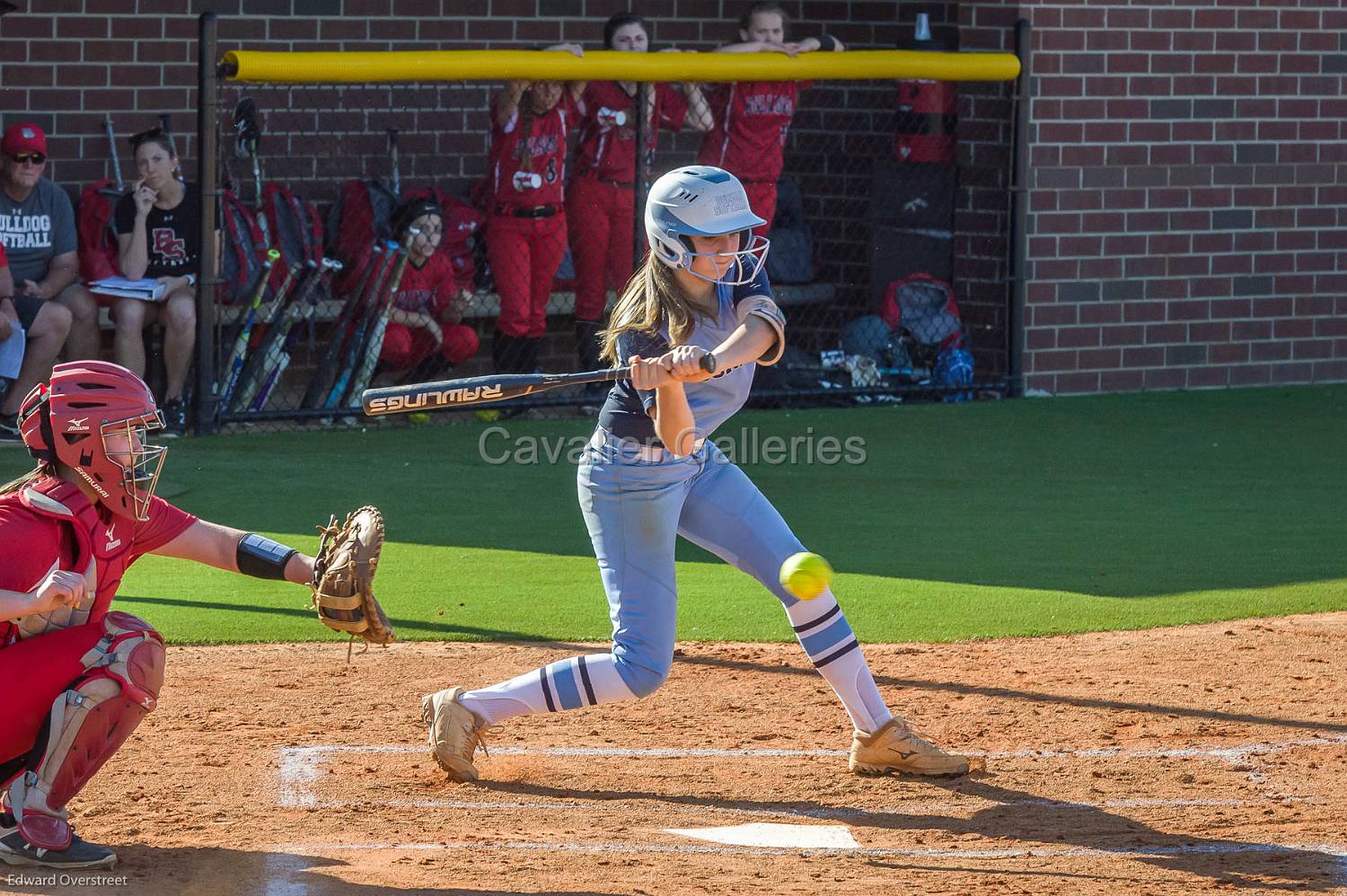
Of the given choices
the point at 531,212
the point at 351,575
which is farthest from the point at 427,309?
the point at 351,575

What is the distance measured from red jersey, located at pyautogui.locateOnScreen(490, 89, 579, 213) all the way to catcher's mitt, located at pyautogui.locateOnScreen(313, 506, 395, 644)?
6561 mm

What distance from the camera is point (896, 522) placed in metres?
8.34

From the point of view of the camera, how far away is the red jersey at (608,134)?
11.0 meters

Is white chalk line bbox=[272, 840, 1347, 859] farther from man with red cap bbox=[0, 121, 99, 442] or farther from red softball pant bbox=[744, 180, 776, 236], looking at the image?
red softball pant bbox=[744, 180, 776, 236]

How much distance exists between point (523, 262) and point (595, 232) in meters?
0.51

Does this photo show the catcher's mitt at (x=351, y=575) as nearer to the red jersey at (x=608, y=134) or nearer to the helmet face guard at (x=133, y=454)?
the helmet face guard at (x=133, y=454)

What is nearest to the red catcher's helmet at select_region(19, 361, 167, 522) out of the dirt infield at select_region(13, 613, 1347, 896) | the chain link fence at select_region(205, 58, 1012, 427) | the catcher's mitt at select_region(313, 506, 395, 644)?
the catcher's mitt at select_region(313, 506, 395, 644)

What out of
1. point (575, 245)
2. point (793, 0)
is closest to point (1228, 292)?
Result: point (793, 0)

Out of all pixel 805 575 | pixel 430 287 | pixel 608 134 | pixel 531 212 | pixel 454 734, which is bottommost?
pixel 454 734

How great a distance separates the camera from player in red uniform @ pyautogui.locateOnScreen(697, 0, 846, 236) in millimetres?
11234

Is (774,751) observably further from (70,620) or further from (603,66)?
(603,66)

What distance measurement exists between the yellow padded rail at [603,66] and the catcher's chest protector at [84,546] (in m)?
6.10

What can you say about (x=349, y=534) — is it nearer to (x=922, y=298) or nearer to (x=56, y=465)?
(x=56, y=465)

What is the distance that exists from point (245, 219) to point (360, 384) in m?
1.20
